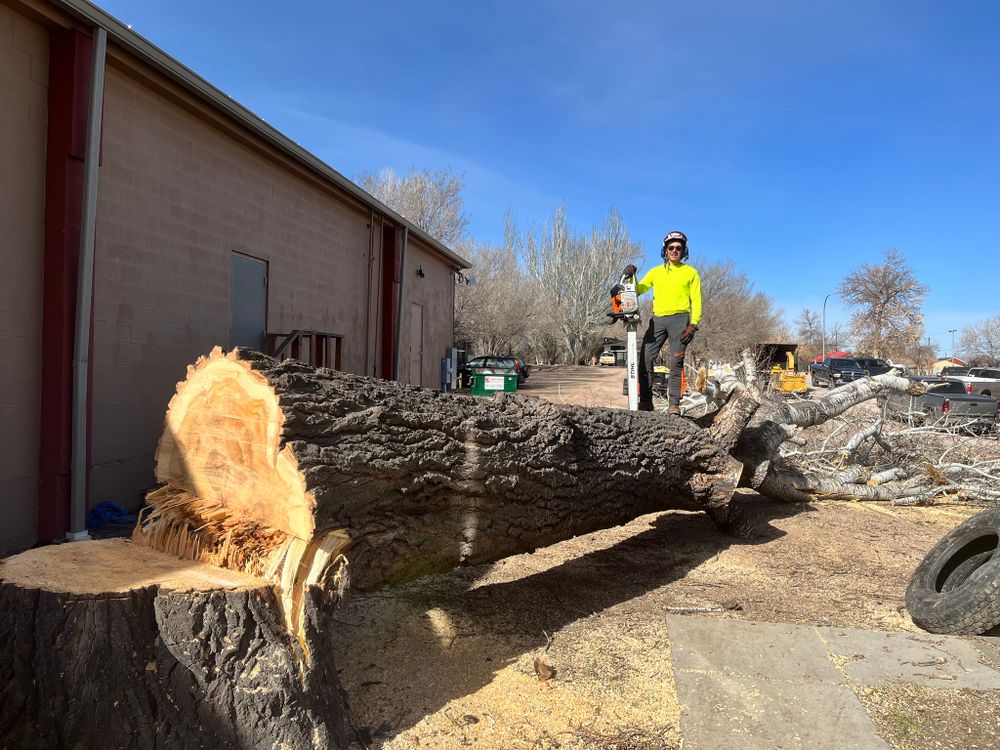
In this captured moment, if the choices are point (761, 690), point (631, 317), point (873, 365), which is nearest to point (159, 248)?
point (631, 317)

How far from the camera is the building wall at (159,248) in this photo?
530cm

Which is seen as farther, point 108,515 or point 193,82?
point 193,82

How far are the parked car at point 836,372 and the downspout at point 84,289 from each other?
22895 mm

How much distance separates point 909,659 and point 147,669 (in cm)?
325

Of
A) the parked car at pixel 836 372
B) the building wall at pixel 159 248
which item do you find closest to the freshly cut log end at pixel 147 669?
the building wall at pixel 159 248

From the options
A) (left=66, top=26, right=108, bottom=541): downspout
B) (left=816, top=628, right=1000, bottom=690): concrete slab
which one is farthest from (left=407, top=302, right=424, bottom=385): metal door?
(left=816, top=628, right=1000, bottom=690): concrete slab

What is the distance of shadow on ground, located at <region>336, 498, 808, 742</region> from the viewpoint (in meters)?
2.68

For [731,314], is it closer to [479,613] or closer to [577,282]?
[577,282]

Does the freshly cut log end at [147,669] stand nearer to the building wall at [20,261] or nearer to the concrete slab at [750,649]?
the concrete slab at [750,649]

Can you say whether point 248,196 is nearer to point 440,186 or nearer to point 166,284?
point 166,284

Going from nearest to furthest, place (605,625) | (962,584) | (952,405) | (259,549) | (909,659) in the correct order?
1. (259,549)
2. (909,659)
3. (605,625)
4. (962,584)
5. (952,405)

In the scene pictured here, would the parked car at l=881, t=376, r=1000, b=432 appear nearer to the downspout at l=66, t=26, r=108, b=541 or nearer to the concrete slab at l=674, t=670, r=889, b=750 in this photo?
the concrete slab at l=674, t=670, r=889, b=750

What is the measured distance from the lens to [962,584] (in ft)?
11.4

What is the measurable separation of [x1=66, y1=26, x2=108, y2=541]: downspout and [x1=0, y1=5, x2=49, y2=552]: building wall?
0.84 feet
